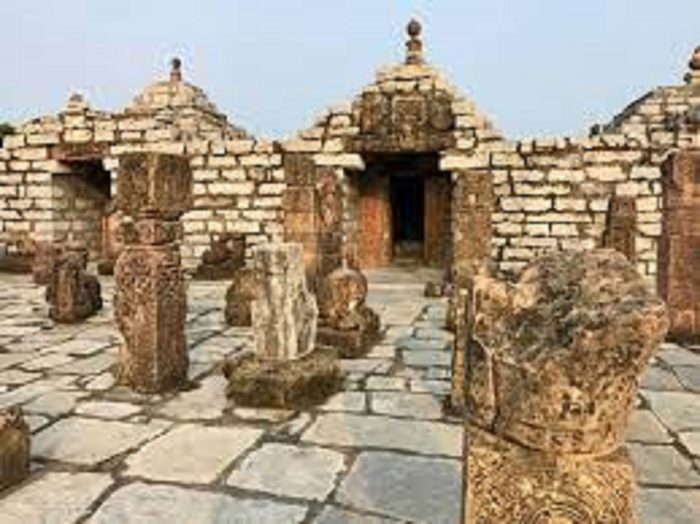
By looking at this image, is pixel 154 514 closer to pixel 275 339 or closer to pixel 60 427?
pixel 60 427

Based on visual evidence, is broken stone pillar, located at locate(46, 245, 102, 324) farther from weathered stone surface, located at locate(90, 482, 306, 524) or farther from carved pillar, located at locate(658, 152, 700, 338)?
carved pillar, located at locate(658, 152, 700, 338)

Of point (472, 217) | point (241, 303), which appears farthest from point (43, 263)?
point (472, 217)

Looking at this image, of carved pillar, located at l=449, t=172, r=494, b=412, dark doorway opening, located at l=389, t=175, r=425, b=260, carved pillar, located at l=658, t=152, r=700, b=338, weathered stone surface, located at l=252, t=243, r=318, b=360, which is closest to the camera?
weathered stone surface, located at l=252, t=243, r=318, b=360

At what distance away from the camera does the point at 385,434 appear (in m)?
3.81

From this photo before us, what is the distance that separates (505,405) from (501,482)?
0.20 m

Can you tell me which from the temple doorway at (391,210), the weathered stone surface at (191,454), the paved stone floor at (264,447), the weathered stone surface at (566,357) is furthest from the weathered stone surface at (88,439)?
the temple doorway at (391,210)

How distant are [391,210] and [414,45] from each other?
397cm

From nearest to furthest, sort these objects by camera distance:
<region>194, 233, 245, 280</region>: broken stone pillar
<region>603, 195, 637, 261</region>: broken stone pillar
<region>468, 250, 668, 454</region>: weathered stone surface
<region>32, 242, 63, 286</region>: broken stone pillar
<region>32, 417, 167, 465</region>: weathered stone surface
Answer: <region>468, 250, 668, 454</region>: weathered stone surface → <region>32, 417, 167, 465</region>: weathered stone surface → <region>603, 195, 637, 261</region>: broken stone pillar → <region>32, 242, 63, 286</region>: broken stone pillar → <region>194, 233, 245, 280</region>: broken stone pillar

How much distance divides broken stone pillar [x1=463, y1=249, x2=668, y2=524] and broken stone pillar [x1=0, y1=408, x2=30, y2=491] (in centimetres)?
242

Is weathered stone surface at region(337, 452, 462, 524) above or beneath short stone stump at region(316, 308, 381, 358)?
beneath

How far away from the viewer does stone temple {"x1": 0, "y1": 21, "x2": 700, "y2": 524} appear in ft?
5.15

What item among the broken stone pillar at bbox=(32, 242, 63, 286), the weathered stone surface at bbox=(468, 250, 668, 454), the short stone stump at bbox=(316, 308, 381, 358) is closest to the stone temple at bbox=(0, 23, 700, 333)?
the broken stone pillar at bbox=(32, 242, 63, 286)

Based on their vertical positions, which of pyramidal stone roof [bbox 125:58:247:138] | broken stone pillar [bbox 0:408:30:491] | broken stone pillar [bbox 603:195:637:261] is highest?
pyramidal stone roof [bbox 125:58:247:138]

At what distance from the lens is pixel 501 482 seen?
159cm
